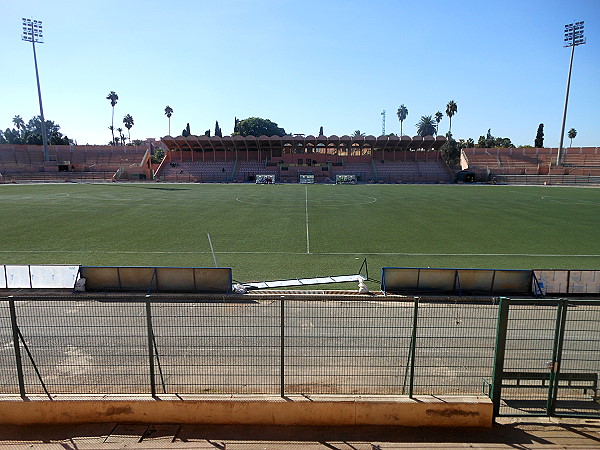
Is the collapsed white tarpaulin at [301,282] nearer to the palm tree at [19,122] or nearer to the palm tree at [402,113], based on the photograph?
the palm tree at [402,113]

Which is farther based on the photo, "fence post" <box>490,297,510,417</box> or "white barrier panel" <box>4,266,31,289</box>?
"white barrier panel" <box>4,266,31,289</box>

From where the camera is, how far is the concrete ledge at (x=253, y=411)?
536 centimetres

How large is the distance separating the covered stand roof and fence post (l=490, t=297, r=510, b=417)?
262 ft

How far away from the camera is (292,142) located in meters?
87.2

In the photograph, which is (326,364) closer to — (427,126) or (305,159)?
(305,159)

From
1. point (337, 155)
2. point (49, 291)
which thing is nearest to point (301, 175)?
point (337, 155)

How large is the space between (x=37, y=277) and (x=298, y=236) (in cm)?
1294

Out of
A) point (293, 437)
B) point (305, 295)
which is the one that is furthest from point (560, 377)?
point (305, 295)

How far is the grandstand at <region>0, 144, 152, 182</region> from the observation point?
7697 centimetres

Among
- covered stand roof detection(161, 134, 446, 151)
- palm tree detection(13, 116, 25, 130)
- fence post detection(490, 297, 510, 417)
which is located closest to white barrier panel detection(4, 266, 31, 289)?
fence post detection(490, 297, 510, 417)

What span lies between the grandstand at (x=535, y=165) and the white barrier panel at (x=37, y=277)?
7951cm

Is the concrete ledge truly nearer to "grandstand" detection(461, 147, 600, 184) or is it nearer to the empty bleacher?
the empty bleacher

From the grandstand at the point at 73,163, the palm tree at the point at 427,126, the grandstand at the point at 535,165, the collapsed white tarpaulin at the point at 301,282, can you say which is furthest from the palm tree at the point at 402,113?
the collapsed white tarpaulin at the point at 301,282

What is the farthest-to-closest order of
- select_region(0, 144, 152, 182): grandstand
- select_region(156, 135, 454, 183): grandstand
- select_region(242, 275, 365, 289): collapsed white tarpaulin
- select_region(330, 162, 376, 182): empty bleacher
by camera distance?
select_region(156, 135, 454, 183): grandstand < select_region(330, 162, 376, 182): empty bleacher < select_region(0, 144, 152, 182): grandstand < select_region(242, 275, 365, 289): collapsed white tarpaulin
